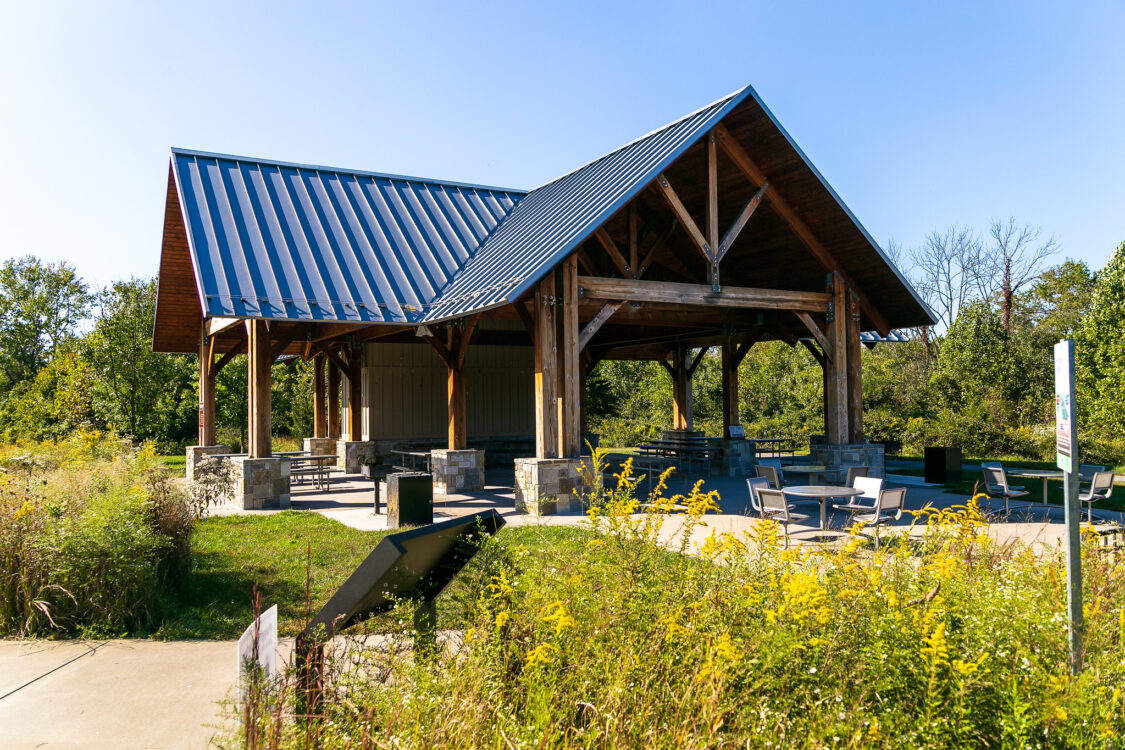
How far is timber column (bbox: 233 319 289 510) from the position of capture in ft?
40.7

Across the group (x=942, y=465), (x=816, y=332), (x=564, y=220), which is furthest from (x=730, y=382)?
(x=564, y=220)

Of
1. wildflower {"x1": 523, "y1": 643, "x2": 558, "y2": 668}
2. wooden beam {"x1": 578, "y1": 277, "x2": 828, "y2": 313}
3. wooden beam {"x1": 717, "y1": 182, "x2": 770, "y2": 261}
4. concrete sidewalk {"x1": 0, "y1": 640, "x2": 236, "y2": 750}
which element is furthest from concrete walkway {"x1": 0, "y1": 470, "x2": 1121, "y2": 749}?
wooden beam {"x1": 717, "y1": 182, "x2": 770, "y2": 261}

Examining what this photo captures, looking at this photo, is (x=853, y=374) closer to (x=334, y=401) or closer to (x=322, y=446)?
(x=334, y=401)

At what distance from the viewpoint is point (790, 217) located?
43.7ft

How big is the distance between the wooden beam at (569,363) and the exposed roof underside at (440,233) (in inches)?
21.7

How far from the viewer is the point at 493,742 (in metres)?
2.84

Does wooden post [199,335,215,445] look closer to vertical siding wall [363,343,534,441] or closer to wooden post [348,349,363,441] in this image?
wooden post [348,349,363,441]

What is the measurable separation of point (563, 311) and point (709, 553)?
756cm

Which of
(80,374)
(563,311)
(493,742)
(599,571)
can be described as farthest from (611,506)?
(80,374)

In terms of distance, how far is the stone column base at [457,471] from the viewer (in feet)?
44.3

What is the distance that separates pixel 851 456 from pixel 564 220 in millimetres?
6532

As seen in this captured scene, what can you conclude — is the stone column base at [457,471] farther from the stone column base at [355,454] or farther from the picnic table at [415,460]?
the stone column base at [355,454]

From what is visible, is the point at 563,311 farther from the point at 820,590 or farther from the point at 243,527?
the point at 820,590

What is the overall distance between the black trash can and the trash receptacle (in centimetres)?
1003
